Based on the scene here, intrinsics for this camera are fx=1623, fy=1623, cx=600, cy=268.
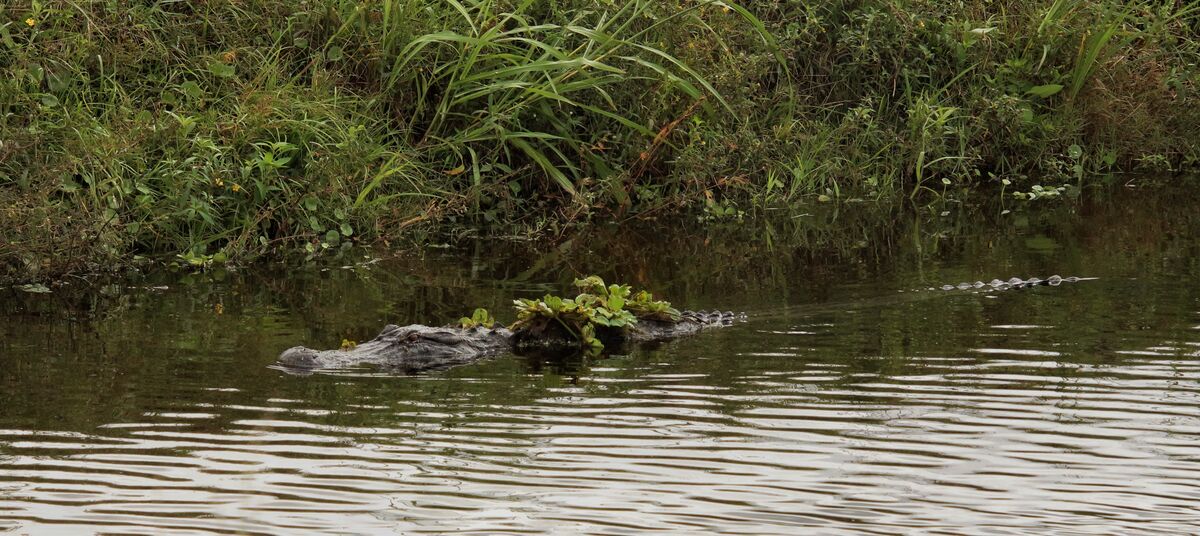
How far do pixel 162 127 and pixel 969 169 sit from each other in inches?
230

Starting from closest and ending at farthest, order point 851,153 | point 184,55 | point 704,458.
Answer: point 704,458
point 184,55
point 851,153

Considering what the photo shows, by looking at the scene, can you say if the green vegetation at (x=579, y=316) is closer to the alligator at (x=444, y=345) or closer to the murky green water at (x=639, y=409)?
the alligator at (x=444, y=345)

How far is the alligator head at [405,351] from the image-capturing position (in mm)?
5973

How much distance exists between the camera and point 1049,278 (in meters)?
7.86

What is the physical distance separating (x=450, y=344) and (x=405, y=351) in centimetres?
19

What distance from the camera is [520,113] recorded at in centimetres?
955

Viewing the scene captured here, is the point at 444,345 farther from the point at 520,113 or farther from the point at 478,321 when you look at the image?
the point at 520,113

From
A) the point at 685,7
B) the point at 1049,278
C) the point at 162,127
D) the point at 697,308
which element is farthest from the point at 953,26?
the point at 162,127

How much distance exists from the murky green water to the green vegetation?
9.1 inches

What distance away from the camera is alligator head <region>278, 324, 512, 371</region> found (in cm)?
597

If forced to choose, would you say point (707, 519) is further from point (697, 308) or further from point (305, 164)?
point (305, 164)

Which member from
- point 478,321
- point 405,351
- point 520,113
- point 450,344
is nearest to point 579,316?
point 478,321

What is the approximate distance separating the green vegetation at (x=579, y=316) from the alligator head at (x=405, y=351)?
0.79 ft

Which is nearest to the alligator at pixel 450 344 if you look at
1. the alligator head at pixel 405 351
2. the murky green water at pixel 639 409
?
the alligator head at pixel 405 351
